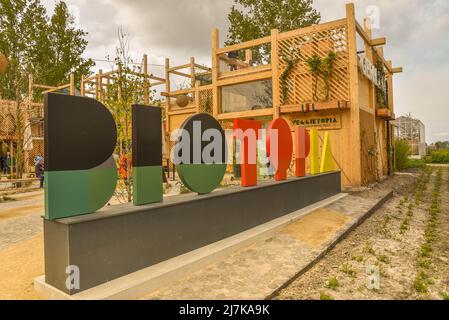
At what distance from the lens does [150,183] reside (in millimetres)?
3822

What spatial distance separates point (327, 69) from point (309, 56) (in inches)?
41.5

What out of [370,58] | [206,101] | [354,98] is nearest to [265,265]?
[354,98]

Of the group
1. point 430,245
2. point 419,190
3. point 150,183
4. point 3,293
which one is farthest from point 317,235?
point 419,190

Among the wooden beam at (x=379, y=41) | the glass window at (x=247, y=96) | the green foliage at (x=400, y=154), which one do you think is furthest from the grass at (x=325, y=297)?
the green foliage at (x=400, y=154)

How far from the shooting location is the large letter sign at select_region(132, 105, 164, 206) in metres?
3.64

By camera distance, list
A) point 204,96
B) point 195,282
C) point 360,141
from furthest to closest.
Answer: point 204,96
point 360,141
point 195,282

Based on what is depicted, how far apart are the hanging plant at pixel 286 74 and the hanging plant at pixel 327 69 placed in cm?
119

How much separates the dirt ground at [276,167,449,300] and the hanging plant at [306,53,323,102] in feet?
17.7

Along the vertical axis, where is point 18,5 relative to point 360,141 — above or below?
above

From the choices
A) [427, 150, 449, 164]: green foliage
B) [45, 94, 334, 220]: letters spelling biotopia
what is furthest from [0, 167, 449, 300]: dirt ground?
[427, 150, 449, 164]: green foliage

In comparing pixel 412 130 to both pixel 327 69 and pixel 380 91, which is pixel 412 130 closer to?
pixel 380 91
